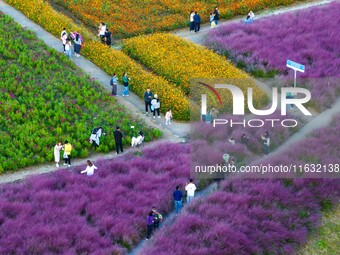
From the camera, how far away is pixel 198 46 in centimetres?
3800

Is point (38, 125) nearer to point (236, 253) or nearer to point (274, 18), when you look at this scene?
point (236, 253)

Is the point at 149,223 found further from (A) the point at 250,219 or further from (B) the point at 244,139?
(B) the point at 244,139

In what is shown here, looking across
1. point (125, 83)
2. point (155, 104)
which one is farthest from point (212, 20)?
point (155, 104)

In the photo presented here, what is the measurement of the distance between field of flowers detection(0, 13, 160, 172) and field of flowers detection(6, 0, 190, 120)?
178 cm

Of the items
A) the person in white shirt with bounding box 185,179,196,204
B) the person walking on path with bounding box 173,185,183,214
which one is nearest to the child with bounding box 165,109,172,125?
the person in white shirt with bounding box 185,179,196,204

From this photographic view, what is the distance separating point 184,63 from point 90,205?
14.2m

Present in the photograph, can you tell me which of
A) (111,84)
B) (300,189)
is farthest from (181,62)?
(300,189)

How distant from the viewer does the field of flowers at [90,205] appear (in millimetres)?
20906

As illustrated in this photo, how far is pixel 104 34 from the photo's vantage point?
3747 cm

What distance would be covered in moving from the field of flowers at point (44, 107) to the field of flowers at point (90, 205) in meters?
2.25

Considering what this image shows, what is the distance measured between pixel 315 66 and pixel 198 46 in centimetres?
654

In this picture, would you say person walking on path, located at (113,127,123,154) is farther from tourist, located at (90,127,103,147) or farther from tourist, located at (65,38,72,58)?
tourist, located at (65,38,72,58)

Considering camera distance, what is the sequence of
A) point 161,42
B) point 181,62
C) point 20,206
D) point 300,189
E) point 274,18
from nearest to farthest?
point 20,206
point 300,189
point 181,62
point 161,42
point 274,18

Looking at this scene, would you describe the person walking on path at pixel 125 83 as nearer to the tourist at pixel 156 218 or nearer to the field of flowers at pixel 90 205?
the field of flowers at pixel 90 205
